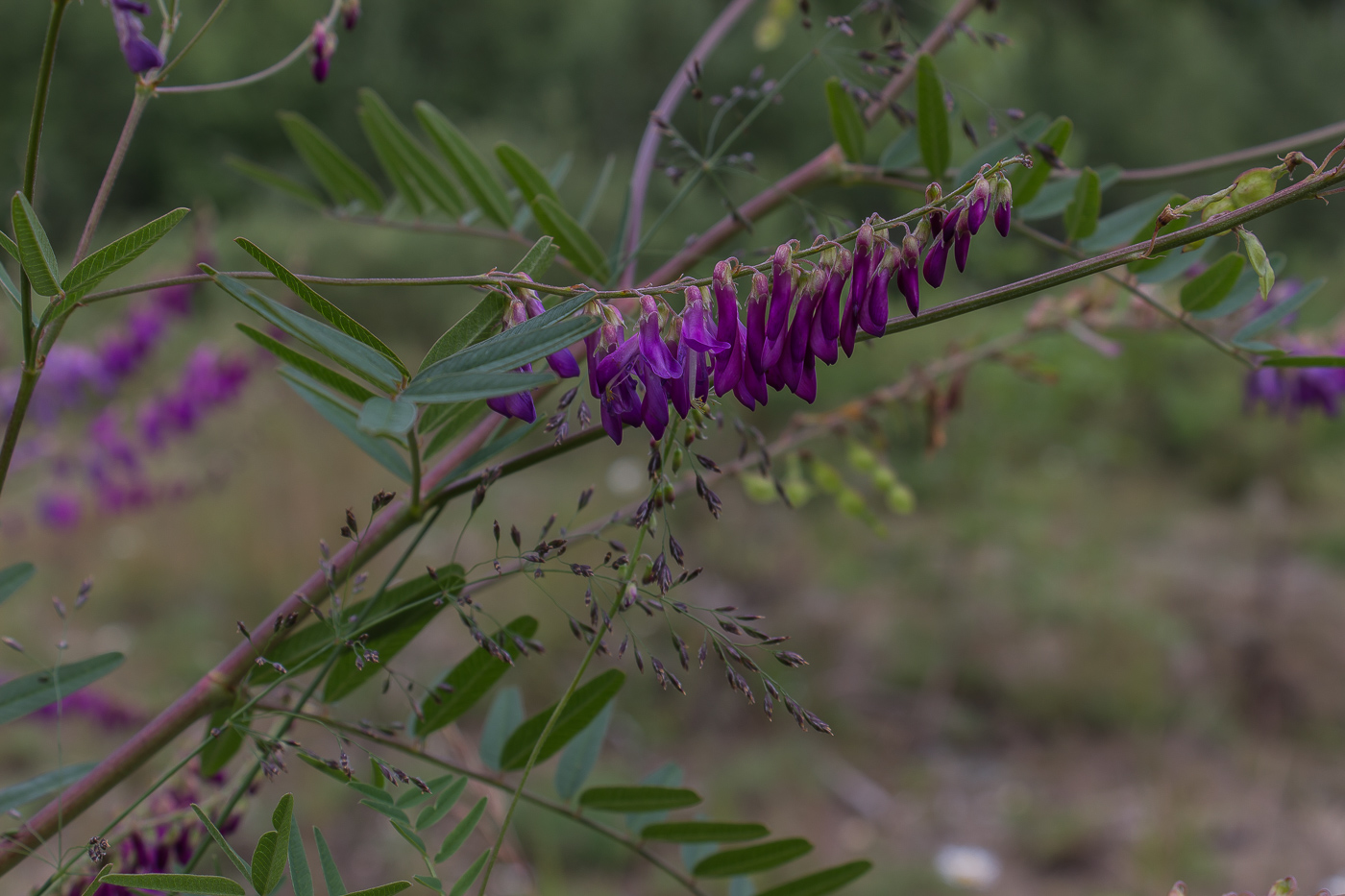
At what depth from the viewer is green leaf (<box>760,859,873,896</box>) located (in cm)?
52

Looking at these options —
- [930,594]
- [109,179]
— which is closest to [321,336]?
[109,179]

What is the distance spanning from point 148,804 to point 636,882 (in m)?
2.13

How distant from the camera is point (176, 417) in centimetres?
191

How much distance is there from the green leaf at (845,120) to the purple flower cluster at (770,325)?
245 millimetres

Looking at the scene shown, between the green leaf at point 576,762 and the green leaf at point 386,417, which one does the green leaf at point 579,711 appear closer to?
the green leaf at point 576,762

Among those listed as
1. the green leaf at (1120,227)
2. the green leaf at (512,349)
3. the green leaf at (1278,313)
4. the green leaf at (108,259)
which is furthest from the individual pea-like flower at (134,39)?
the green leaf at (1278,313)

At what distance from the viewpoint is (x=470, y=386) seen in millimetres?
351

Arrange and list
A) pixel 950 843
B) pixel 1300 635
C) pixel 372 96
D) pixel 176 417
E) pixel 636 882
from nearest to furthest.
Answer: pixel 372 96 < pixel 176 417 < pixel 636 882 < pixel 950 843 < pixel 1300 635

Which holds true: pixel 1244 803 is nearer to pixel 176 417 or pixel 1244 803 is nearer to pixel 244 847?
pixel 244 847

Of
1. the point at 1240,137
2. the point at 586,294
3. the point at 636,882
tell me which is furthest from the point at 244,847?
the point at 1240,137

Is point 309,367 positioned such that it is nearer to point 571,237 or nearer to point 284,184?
point 571,237

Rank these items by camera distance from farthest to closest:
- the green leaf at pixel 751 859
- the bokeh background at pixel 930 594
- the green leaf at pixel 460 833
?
the bokeh background at pixel 930 594 < the green leaf at pixel 751 859 < the green leaf at pixel 460 833

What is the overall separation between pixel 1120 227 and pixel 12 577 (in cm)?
75

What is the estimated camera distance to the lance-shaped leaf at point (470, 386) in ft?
1.08
